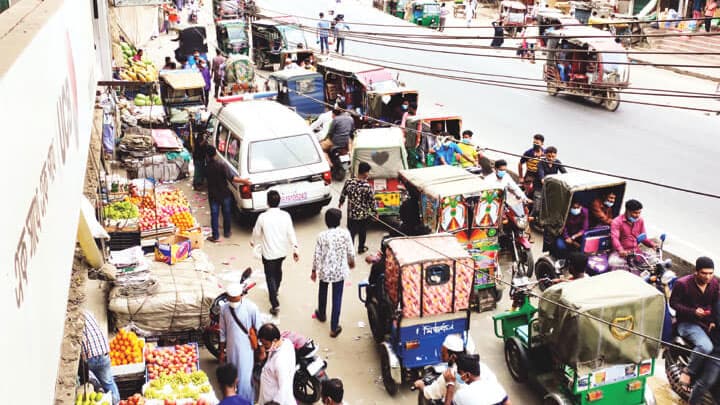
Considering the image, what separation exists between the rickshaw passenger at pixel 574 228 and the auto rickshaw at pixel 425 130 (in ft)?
13.7

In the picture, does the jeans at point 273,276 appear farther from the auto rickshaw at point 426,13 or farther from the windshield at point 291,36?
the auto rickshaw at point 426,13

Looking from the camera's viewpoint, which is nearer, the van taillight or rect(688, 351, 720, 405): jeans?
rect(688, 351, 720, 405): jeans

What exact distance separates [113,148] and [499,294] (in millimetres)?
9018

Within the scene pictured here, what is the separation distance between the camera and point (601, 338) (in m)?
7.05

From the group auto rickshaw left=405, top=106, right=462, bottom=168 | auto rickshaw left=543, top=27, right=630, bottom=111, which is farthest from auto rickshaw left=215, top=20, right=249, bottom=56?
auto rickshaw left=405, top=106, right=462, bottom=168

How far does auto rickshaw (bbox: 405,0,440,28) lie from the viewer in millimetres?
42438

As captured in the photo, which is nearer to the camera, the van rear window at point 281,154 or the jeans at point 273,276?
the jeans at point 273,276

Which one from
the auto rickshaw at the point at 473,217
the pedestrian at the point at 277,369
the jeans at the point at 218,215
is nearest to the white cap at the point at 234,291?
the pedestrian at the point at 277,369

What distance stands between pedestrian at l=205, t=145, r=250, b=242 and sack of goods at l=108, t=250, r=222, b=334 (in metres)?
3.27

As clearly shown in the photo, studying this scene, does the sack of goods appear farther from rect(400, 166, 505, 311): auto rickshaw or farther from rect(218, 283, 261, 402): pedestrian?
rect(400, 166, 505, 311): auto rickshaw

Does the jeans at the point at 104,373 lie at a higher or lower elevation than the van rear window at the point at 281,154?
lower

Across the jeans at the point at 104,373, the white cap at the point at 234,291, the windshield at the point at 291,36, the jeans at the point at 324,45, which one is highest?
the windshield at the point at 291,36

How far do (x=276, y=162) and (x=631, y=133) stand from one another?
40.3 ft

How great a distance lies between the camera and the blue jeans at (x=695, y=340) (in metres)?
7.57
